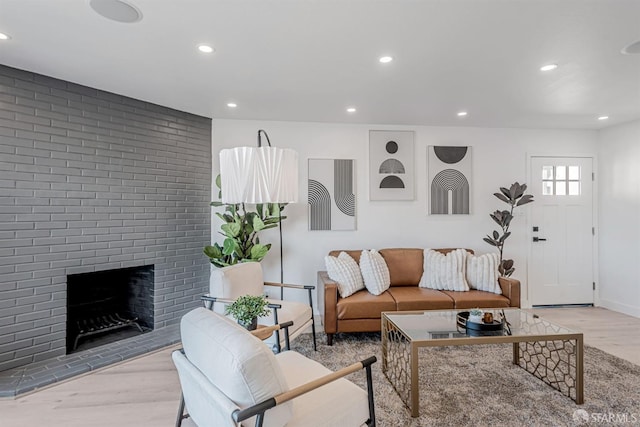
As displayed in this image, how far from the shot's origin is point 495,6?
192 cm

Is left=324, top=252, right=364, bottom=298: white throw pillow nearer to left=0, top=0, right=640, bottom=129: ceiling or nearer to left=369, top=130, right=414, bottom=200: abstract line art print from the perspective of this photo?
left=369, top=130, right=414, bottom=200: abstract line art print

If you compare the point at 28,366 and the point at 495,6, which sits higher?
the point at 495,6

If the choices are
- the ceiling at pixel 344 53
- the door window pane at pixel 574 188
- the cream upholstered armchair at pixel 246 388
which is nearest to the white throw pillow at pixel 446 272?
the ceiling at pixel 344 53

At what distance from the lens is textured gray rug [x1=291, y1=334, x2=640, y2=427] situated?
7.08ft

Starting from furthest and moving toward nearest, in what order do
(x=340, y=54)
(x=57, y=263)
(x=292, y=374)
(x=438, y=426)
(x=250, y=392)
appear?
(x=57, y=263), (x=340, y=54), (x=438, y=426), (x=292, y=374), (x=250, y=392)

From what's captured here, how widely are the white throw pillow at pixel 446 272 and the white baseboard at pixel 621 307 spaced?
2.41m

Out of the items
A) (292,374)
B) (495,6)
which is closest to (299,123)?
(495,6)

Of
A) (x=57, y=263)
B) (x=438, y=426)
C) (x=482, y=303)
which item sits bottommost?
(x=438, y=426)

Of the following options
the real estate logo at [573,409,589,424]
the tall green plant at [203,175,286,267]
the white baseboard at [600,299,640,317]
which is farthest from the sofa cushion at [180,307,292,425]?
the white baseboard at [600,299,640,317]

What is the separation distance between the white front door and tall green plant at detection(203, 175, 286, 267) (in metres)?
3.61

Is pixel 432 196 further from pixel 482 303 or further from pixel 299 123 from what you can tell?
pixel 299 123

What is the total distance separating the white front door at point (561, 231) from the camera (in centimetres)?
472

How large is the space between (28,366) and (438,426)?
3.20 metres

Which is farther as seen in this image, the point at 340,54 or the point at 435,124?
the point at 435,124
